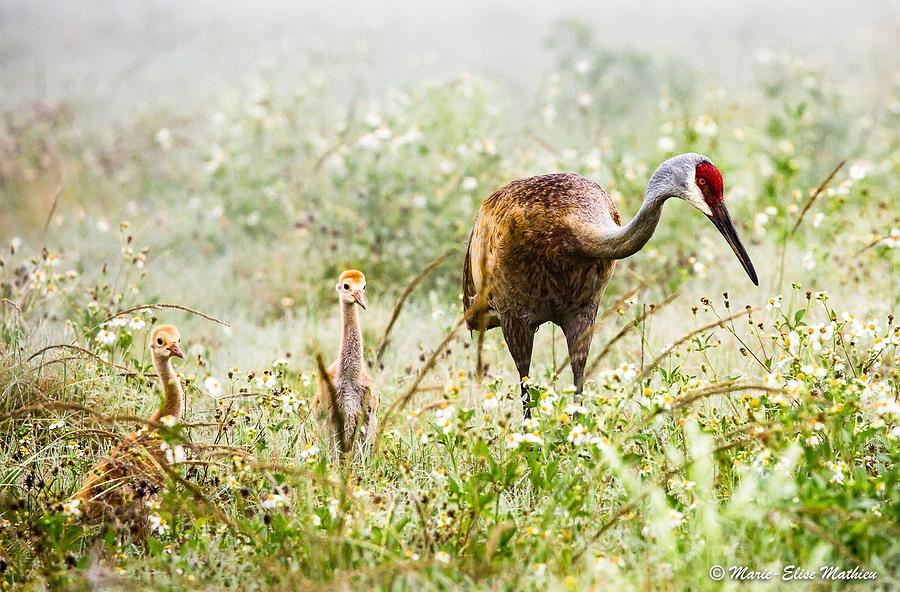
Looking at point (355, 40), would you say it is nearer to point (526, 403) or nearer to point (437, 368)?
point (437, 368)

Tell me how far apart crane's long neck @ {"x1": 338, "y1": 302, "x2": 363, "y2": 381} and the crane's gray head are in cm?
129

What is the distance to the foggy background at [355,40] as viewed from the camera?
39.3 feet

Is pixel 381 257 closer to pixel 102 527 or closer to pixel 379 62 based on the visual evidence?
pixel 102 527

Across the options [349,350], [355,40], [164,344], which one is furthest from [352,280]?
[355,40]

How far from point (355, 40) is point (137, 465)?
37.5 feet

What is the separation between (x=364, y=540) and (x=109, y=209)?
259 inches

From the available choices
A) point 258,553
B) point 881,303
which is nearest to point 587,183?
point 881,303

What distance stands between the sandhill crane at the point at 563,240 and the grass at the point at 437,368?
246mm

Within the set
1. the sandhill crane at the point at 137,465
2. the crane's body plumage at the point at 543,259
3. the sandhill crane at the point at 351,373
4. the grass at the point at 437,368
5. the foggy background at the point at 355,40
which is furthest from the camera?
the foggy background at the point at 355,40

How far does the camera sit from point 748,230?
6.53m

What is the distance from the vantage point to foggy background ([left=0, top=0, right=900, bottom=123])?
39.3 feet

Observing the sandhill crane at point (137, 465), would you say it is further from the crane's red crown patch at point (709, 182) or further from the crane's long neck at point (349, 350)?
the crane's red crown patch at point (709, 182)

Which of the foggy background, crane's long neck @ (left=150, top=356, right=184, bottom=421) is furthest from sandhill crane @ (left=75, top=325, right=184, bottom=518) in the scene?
the foggy background

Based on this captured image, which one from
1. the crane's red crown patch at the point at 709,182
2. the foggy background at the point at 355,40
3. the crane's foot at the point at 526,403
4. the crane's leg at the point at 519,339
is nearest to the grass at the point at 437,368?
the crane's foot at the point at 526,403
